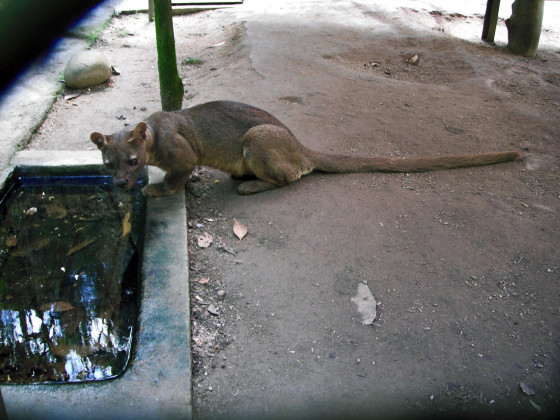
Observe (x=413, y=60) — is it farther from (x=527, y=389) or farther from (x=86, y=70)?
(x=527, y=389)

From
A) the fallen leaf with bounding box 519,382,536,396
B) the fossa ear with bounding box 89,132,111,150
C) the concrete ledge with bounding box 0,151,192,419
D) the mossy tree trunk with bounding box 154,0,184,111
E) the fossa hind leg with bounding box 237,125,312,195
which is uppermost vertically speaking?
the mossy tree trunk with bounding box 154,0,184,111

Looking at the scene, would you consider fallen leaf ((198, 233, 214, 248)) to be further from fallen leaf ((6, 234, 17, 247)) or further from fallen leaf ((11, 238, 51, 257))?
fallen leaf ((6, 234, 17, 247))

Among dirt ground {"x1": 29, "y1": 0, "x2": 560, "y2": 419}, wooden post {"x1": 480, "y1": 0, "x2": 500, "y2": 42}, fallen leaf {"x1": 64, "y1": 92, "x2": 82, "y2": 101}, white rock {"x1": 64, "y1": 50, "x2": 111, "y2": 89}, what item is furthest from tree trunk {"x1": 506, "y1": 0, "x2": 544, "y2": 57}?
fallen leaf {"x1": 64, "y1": 92, "x2": 82, "y2": 101}

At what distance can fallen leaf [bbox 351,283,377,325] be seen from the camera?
291 cm

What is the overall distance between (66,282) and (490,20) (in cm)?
813

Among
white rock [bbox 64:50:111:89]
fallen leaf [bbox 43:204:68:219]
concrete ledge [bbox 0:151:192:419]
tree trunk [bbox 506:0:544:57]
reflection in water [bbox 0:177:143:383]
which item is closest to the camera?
concrete ledge [bbox 0:151:192:419]

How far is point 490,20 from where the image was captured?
8.22 metres

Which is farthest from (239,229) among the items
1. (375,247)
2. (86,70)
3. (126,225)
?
(86,70)

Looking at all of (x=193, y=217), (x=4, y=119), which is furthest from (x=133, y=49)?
(x=193, y=217)

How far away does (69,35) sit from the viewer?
7.61 m

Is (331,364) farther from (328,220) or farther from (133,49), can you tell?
(133,49)

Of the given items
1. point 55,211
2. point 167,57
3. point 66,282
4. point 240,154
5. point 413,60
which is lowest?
point 66,282

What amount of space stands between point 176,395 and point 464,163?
10.9 feet

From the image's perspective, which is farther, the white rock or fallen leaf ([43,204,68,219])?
the white rock
